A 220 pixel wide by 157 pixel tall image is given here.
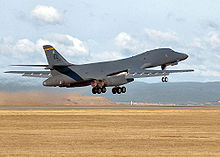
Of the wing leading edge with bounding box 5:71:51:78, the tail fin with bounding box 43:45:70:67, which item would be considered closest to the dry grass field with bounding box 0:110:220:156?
the tail fin with bounding box 43:45:70:67

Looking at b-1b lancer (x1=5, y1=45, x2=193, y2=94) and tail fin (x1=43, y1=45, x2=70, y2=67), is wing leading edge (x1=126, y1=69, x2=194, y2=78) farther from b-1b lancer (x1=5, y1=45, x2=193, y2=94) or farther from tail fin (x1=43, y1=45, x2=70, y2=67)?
tail fin (x1=43, y1=45, x2=70, y2=67)

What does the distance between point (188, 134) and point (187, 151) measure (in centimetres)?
870

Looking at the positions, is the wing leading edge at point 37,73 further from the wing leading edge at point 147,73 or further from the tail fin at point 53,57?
the wing leading edge at point 147,73

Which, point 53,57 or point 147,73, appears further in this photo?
point 147,73

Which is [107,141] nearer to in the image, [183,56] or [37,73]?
[37,73]

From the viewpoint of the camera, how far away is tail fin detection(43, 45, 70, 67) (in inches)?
2598

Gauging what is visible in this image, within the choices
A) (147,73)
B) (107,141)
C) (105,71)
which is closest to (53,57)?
(105,71)

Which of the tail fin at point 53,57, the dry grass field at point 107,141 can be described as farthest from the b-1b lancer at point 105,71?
the dry grass field at point 107,141

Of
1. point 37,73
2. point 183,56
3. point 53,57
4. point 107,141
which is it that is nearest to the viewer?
point 107,141

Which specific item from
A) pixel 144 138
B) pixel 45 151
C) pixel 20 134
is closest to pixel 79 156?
pixel 45 151

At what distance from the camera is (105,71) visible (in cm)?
7306

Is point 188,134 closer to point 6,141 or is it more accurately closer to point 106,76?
point 6,141

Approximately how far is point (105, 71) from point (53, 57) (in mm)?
10029

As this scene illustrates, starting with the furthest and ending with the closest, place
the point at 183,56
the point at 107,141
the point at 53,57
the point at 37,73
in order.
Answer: the point at 183,56 → the point at 37,73 → the point at 53,57 → the point at 107,141
